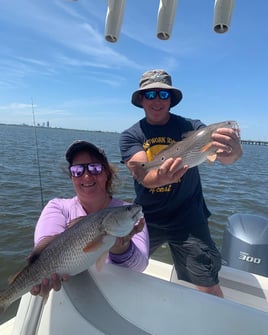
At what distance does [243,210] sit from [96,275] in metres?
11.6

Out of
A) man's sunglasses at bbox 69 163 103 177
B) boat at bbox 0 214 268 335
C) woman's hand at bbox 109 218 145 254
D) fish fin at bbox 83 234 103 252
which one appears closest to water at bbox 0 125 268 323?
man's sunglasses at bbox 69 163 103 177

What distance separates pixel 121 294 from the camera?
227 cm

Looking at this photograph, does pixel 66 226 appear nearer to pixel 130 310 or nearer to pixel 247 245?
pixel 130 310

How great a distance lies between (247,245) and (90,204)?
9.12 feet

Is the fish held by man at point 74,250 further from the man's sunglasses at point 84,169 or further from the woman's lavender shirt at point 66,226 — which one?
the man's sunglasses at point 84,169

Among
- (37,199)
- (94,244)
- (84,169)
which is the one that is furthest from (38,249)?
(37,199)

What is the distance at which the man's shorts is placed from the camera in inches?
143

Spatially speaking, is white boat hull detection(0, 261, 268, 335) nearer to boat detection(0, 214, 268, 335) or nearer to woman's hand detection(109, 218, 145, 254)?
boat detection(0, 214, 268, 335)

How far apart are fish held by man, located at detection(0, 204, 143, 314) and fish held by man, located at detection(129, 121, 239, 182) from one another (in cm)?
128

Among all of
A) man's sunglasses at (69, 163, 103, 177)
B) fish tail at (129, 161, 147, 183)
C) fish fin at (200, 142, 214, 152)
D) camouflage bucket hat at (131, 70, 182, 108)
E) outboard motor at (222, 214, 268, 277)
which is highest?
camouflage bucket hat at (131, 70, 182, 108)

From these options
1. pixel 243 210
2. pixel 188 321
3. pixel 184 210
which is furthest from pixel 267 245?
pixel 243 210

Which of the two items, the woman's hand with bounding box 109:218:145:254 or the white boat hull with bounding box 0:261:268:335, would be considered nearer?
the white boat hull with bounding box 0:261:268:335

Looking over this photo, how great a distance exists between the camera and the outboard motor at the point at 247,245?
4508 mm

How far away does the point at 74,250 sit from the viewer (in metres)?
2.28
